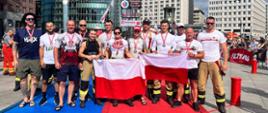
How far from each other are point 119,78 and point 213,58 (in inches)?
90.5

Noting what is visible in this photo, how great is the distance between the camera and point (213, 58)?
8047 mm

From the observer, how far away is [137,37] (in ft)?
29.9

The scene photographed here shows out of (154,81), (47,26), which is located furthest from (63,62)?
(154,81)

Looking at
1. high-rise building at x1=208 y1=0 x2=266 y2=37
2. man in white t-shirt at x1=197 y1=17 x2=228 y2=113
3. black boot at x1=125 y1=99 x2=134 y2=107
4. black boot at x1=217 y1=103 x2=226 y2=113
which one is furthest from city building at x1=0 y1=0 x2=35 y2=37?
high-rise building at x1=208 y1=0 x2=266 y2=37

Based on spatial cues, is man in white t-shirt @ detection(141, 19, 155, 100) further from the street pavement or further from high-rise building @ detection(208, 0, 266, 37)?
high-rise building @ detection(208, 0, 266, 37)

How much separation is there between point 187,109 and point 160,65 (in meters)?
1.33

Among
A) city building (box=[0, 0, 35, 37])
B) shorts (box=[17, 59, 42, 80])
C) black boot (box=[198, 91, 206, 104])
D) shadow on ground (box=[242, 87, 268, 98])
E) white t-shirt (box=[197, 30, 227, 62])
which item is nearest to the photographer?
white t-shirt (box=[197, 30, 227, 62])

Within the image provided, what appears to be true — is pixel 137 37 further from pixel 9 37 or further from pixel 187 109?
pixel 9 37

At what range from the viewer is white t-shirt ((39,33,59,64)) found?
827cm

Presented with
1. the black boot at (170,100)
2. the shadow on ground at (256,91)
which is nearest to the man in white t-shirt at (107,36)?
the black boot at (170,100)

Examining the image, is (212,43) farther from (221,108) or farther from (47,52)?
(47,52)

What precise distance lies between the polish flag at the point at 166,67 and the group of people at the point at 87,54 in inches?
4.7

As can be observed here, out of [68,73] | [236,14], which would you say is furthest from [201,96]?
[236,14]

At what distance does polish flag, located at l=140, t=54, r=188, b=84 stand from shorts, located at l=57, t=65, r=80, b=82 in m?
1.71
